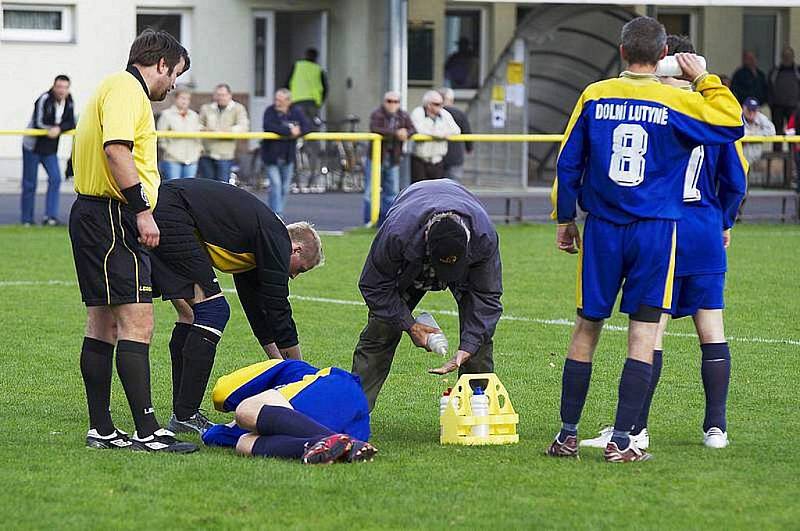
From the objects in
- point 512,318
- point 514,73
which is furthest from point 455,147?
point 512,318

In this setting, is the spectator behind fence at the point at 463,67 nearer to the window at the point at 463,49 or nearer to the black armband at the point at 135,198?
the window at the point at 463,49

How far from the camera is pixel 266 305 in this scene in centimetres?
729

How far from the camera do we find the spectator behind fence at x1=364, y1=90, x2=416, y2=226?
758 inches

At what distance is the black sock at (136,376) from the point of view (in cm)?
678

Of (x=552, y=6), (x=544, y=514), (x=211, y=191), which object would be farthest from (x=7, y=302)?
(x=552, y=6)

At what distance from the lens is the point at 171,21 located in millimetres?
26812

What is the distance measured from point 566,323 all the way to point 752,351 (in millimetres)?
1863

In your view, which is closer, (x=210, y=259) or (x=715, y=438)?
(x=715, y=438)

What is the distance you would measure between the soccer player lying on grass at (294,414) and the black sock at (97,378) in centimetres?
51

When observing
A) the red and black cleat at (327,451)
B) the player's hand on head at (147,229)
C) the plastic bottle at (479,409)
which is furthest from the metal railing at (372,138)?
the red and black cleat at (327,451)

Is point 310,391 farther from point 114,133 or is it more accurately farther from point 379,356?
point 114,133

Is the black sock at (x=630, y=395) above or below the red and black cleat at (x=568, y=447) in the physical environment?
above

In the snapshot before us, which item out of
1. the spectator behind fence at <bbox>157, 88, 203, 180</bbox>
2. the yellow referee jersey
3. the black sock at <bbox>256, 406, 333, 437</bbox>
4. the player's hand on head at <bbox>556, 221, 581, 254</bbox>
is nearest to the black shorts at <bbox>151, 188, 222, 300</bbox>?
the yellow referee jersey

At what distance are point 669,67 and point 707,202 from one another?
2.25 feet
